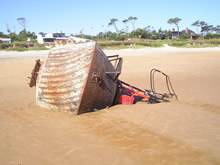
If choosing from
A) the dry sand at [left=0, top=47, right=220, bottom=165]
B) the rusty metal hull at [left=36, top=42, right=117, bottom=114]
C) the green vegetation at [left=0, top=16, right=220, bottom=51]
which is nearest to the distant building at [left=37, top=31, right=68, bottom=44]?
the green vegetation at [left=0, top=16, right=220, bottom=51]

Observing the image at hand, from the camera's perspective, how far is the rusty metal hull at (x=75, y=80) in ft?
15.5

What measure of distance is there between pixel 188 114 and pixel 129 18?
7887cm

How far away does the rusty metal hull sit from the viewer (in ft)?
15.5

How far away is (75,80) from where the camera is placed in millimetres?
4727

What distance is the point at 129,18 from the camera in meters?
80.9

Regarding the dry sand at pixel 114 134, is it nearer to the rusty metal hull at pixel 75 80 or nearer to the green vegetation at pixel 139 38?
the rusty metal hull at pixel 75 80

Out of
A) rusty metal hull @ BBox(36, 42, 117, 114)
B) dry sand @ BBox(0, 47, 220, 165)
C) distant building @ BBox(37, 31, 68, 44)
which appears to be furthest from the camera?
distant building @ BBox(37, 31, 68, 44)

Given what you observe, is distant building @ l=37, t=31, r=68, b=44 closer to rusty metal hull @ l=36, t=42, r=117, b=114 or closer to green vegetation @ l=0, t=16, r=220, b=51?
green vegetation @ l=0, t=16, r=220, b=51

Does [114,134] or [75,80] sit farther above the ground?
[75,80]

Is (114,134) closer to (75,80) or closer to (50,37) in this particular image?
(75,80)

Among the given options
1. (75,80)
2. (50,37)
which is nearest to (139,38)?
(50,37)

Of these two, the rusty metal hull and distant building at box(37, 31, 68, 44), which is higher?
distant building at box(37, 31, 68, 44)

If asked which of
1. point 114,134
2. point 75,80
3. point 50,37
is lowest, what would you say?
point 114,134

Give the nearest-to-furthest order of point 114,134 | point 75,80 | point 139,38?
point 114,134
point 75,80
point 139,38
